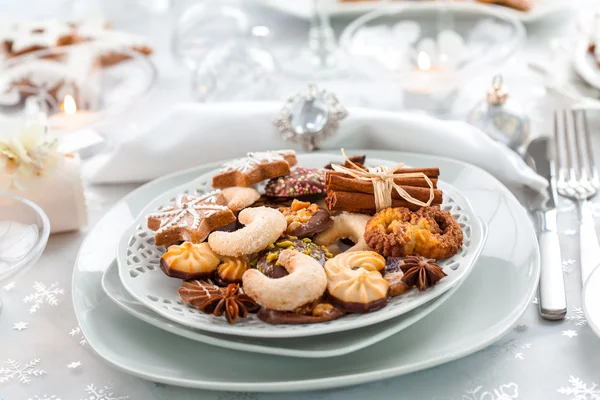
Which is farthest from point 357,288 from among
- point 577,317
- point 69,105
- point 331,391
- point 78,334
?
point 69,105

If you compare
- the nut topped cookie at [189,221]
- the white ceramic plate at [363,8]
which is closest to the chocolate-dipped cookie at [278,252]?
the nut topped cookie at [189,221]

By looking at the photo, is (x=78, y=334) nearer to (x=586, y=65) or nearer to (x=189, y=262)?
(x=189, y=262)

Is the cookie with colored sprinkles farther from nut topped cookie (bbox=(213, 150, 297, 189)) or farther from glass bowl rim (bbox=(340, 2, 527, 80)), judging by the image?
A: glass bowl rim (bbox=(340, 2, 527, 80))

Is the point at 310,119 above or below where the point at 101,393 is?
above

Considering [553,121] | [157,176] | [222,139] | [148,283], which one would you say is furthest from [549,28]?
[148,283]

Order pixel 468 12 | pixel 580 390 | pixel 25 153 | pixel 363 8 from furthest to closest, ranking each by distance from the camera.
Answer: pixel 363 8 < pixel 468 12 < pixel 25 153 < pixel 580 390

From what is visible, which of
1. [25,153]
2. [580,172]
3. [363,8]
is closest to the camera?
[25,153]

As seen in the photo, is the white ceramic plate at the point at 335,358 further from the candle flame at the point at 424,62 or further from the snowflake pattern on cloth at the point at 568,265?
the candle flame at the point at 424,62
